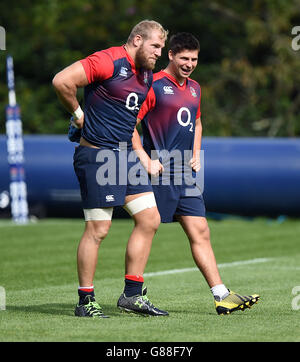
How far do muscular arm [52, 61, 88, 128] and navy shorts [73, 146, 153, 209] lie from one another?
17.9 inches

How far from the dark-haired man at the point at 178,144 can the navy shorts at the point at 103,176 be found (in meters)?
0.40

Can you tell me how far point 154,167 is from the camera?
7.02 metres

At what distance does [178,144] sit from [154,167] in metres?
0.40

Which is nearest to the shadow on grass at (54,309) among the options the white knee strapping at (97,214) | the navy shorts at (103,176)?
the white knee strapping at (97,214)

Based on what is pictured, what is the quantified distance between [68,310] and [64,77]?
1925 mm

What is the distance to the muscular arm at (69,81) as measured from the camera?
6375mm

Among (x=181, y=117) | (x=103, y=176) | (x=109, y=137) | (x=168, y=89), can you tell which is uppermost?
(x=168, y=89)

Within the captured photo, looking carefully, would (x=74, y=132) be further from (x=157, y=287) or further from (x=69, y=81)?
(x=157, y=287)

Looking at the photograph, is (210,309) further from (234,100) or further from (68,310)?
(234,100)

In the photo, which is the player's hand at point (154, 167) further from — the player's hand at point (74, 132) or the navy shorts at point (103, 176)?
the player's hand at point (74, 132)

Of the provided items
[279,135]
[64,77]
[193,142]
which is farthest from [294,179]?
[64,77]

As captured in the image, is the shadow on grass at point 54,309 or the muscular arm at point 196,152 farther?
the muscular arm at point 196,152

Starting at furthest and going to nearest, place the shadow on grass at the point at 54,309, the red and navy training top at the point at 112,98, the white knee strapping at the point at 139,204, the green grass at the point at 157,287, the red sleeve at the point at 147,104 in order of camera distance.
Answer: the red sleeve at the point at 147,104 < the shadow on grass at the point at 54,309 < the white knee strapping at the point at 139,204 < the red and navy training top at the point at 112,98 < the green grass at the point at 157,287

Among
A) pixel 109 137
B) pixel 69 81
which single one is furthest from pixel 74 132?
pixel 69 81
